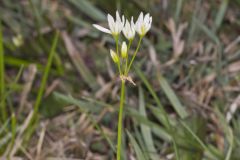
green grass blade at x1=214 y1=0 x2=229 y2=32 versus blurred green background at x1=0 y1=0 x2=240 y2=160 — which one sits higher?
green grass blade at x1=214 y1=0 x2=229 y2=32

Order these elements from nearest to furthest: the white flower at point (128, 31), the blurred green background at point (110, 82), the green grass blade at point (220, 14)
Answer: the white flower at point (128, 31)
the blurred green background at point (110, 82)
the green grass blade at point (220, 14)

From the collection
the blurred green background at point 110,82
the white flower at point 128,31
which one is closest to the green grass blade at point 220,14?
the blurred green background at point 110,82

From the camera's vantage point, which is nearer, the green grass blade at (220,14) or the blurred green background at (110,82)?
the blurred green background at (110,82)

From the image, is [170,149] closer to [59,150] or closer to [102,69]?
[59,150]

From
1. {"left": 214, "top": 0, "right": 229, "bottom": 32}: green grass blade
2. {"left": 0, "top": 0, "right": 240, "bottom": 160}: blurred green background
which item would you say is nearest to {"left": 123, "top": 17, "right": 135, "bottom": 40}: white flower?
{"left": 0, "top": 0, "right": 240, "bottom": 160}: blurred green background

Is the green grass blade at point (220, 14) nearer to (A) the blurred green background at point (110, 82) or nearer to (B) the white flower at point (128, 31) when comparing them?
(A) the blurred green background at point (110, 82)

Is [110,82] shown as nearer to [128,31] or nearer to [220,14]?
[220,14]

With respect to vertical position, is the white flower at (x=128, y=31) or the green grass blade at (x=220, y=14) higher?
the green grass blade at (x=220, y=14)

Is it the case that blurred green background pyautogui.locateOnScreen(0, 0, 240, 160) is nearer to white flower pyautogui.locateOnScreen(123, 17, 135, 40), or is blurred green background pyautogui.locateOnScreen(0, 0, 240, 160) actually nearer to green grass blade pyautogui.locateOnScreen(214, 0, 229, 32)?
green grass blade pyautogui.locateOnScreen(214, 0, 229, 32)

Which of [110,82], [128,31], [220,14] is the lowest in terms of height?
[128,31]

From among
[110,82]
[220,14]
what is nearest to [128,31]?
[110,82]
